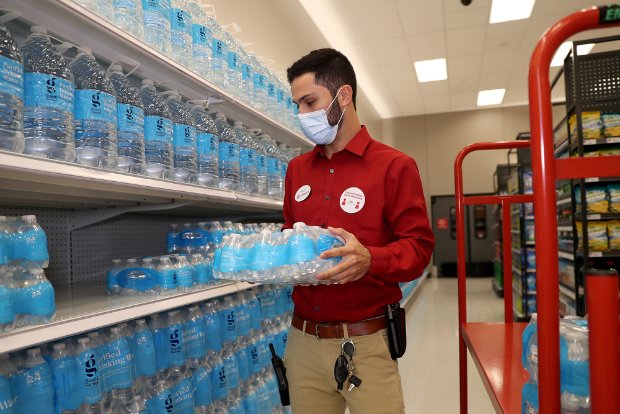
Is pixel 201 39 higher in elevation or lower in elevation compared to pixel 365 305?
higher

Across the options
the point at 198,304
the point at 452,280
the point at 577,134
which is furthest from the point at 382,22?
the point at 452,280

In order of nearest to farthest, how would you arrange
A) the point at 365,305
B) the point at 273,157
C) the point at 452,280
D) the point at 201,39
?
1. the point at 365,305
2. the point at 201,39
3. the point at 273,157
4. the point at 452,280

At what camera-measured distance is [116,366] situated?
1.73 m

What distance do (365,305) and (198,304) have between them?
1.14 m

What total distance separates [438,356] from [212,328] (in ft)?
10.4

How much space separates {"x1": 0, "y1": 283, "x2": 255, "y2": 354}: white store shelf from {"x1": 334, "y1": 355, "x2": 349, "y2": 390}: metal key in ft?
2.35

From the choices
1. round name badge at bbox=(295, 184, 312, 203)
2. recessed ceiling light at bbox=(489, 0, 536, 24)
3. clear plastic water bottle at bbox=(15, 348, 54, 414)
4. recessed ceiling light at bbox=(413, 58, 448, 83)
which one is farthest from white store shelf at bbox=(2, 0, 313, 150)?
recessed ceiling light at bbox=(413, 58, 448, 83)

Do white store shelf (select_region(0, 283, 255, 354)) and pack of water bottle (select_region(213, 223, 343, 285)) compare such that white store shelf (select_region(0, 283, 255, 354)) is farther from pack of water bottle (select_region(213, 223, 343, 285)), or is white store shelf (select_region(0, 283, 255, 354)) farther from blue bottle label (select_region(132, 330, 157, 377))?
pack of water bottle (select_region(213, 223, 343, 285))

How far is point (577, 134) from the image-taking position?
3.92m

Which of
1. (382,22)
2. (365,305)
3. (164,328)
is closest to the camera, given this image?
(365,305)

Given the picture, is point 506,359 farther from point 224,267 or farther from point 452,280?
point 452,280

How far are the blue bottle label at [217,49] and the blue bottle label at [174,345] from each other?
1429mm

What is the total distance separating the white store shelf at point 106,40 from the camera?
139 cm

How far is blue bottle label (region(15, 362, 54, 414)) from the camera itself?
1367mm
